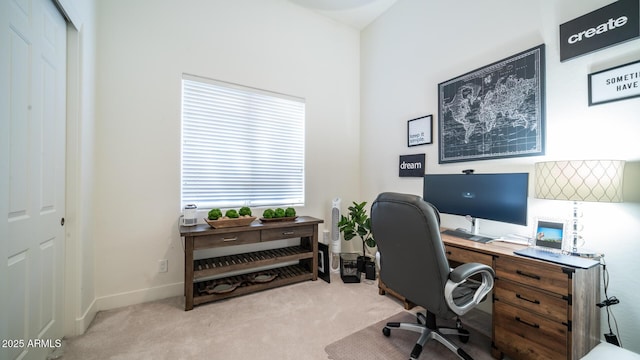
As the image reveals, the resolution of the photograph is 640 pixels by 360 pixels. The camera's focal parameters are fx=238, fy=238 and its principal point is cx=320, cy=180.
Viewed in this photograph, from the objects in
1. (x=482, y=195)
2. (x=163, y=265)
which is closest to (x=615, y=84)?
(x=482, y=195)

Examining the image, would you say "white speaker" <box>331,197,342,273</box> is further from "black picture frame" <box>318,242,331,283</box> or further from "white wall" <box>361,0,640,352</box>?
"white wall" <box>361,0,640,352</box>

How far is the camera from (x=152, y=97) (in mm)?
2459

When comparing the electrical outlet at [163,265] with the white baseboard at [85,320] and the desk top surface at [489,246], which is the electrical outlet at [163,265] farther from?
the desk top surface at [489,246]

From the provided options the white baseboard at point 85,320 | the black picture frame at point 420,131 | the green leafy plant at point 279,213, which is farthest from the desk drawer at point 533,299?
the white baseboard at point 85,320

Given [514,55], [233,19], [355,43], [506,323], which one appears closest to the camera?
[506,323]

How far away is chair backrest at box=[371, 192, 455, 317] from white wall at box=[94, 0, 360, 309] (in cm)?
219

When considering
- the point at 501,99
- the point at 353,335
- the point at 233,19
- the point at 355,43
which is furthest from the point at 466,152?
the point at 233,19

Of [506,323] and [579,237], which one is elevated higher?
[579,237]

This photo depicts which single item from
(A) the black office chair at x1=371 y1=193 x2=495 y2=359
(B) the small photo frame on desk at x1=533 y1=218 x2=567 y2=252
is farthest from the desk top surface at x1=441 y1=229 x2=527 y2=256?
(A) the black office chair at x1=371 y1=193 x2=495 y2=359

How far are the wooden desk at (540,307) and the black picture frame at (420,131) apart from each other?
1439 mm

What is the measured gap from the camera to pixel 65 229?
5.98 ft

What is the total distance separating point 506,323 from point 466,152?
1.51 metres

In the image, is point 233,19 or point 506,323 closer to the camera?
point 506,323

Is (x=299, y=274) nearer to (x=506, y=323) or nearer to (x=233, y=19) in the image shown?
(x=506, y=323)
